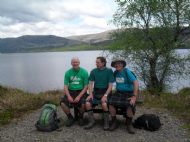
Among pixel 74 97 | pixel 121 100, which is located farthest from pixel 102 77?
pixel 74 97

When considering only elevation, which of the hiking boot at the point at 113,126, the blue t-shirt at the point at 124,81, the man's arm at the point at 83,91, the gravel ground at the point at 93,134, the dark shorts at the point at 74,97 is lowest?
the gravel ground at the point at 93,134

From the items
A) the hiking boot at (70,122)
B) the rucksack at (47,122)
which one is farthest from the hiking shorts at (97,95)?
the rucksack at (47,122)

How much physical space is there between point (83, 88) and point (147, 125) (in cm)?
225

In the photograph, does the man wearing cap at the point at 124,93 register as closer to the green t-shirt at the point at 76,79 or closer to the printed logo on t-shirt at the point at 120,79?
the printed logo on t-shirt at the point at 120,79

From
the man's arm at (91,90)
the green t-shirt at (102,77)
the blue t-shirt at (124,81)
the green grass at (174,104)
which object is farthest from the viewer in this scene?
the green grass at (174,104)

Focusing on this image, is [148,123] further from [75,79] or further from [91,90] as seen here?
[75,79]

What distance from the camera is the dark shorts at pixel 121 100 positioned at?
967 cm

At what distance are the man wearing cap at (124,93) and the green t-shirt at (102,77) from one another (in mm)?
182

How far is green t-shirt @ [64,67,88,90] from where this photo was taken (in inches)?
413

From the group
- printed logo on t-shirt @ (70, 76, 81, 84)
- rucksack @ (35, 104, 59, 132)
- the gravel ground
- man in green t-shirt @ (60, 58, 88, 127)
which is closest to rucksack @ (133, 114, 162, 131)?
the gravel ground

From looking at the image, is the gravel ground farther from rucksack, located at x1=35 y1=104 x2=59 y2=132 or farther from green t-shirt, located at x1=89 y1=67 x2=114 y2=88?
green t-shirt, located at x1=89 y1=67 x2=114 y2=88

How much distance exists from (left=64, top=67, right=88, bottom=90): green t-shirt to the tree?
8564mm

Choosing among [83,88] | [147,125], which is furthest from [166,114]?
[83,88]

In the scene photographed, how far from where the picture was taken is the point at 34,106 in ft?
44.2
